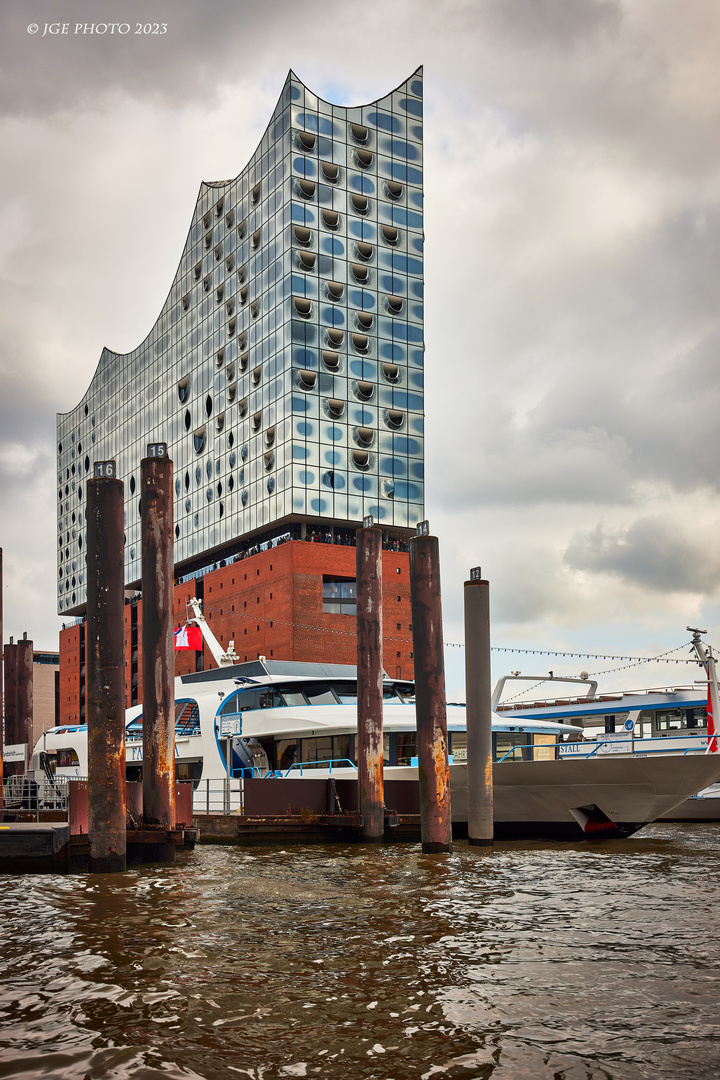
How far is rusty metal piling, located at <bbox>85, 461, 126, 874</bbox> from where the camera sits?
53.0 feet

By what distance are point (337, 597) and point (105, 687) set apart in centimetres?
5115

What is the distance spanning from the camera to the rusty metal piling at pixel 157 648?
1838cm

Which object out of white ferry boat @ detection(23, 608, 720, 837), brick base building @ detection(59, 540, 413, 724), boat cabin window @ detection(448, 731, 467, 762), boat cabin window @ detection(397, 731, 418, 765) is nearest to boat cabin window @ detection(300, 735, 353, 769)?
white ferry boat @ detection(23, 608, 720, 837)

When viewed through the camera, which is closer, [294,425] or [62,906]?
[62,906]

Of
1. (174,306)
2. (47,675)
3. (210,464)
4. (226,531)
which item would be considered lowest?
(47,675)

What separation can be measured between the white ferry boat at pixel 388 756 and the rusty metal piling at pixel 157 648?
621cm

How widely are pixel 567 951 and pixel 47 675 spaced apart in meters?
116

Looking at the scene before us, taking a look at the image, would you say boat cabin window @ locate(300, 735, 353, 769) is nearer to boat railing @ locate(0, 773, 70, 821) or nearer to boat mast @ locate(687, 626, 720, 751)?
boat railing @ locate(0, 773, 70, 821)

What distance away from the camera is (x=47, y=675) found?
119 m

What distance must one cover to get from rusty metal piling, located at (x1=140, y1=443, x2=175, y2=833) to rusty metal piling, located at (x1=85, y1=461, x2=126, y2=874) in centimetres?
151

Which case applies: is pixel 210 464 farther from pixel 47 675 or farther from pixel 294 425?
pixel 47 675

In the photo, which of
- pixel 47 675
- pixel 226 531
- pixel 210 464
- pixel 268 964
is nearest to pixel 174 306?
pixel 210 464

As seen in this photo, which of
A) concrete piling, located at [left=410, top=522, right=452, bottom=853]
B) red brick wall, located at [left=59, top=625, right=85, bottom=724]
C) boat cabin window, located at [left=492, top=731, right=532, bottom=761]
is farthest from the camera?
red brick wall, located at [left=59, top=625, right=85, bottom=724]

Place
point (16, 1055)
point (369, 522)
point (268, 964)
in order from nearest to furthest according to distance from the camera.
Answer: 1. point (16, 1055)
2. point (268, 964)
3. point (369, 522)
